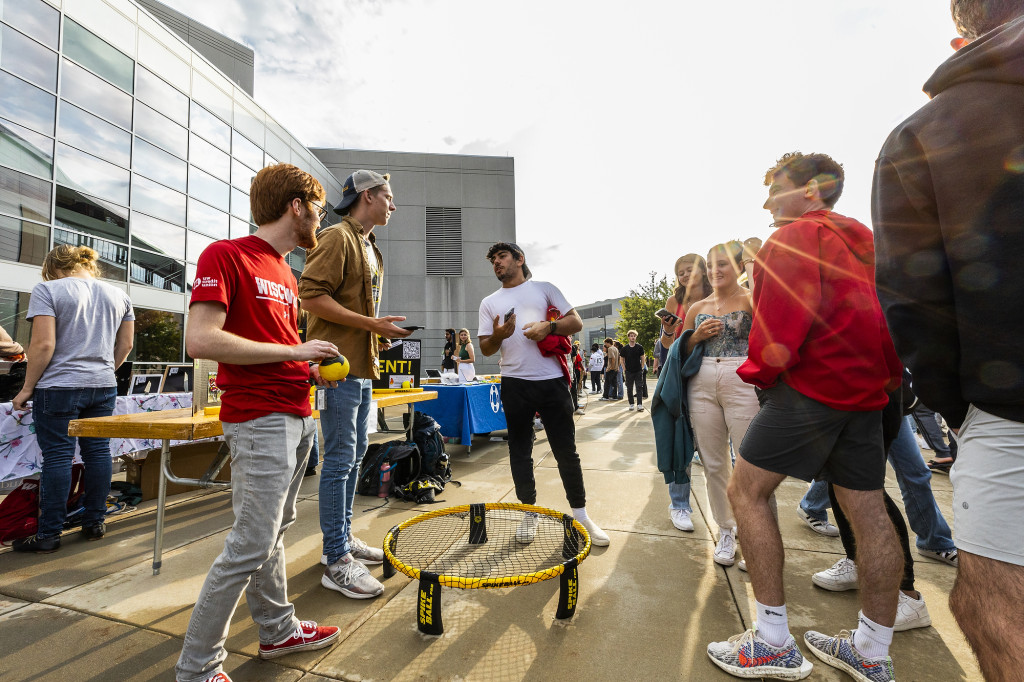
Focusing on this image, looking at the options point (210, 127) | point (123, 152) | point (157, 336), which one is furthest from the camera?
point (210, 127)

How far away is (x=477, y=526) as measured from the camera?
9.54ft

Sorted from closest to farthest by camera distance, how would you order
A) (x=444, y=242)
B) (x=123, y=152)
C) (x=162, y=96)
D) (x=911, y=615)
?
(x=911, y=615) < (x=123, y=152) < (x=162, y=96) < (x=444, y=242)

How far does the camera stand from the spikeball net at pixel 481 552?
1.98 metres

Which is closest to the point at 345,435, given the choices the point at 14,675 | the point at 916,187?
the point at 14,675

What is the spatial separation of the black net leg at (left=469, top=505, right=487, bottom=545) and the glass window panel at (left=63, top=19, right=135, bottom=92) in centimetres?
1396

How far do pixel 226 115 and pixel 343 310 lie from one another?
1665 centimetres

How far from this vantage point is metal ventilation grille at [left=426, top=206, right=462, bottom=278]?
23.2 metres

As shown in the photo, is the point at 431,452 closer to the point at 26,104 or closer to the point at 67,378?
the point at 67,378

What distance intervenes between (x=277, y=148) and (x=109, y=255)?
27.6ft

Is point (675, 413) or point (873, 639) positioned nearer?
point (873, 639)

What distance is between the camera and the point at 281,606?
192cm

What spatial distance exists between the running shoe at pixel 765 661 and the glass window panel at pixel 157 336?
13926mm

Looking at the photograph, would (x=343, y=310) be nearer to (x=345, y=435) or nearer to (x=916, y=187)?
(x=345, y=435)

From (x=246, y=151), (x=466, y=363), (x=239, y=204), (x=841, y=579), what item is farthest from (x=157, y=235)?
(x=841, y=579)
